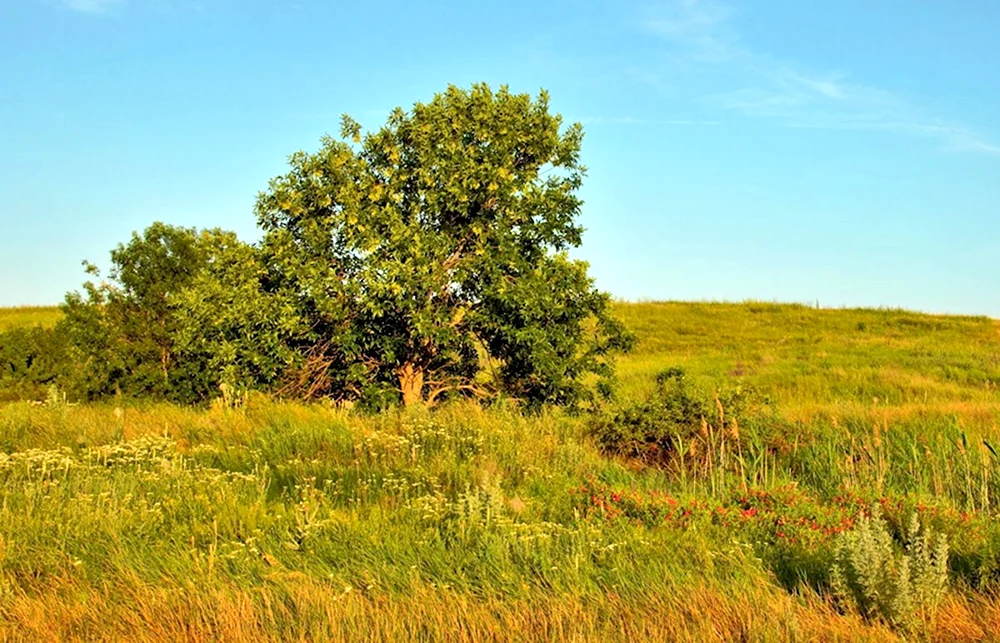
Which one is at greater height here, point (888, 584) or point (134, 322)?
point (134, 322)

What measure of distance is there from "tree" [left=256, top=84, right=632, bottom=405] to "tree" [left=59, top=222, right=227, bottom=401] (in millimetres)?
4250

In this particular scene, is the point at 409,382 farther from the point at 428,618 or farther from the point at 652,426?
the point at 428,618

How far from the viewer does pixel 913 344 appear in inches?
1272

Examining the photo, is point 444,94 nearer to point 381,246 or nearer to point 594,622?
point 381,246

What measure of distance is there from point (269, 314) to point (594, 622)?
30.7 feet

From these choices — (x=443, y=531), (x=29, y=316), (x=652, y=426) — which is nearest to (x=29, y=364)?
(x=652, y=426)

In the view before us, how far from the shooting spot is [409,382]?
46.2 feet

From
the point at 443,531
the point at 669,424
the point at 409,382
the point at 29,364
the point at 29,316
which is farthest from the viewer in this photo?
the point at 29,316

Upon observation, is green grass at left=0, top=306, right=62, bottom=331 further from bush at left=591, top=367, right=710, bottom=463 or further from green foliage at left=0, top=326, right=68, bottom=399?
bush at left=591, top=367, right=710, bottom=463

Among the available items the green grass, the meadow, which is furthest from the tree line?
the green grass

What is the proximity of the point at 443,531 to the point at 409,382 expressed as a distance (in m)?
7.84

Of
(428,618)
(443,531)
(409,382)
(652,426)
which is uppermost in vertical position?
(409,382)

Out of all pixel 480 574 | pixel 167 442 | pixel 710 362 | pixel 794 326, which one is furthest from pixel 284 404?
pixel 794 326

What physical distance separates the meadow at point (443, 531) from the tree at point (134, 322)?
13.8ft
